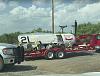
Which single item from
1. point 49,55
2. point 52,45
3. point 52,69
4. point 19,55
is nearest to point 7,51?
point 19,55

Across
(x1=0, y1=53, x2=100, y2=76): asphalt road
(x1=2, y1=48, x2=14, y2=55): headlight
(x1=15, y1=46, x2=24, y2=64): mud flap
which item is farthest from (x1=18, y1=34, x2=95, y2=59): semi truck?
(x1=2, y1=48, x2=14, y2=55): headlight

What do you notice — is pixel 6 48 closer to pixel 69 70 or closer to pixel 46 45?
pixel 69 70

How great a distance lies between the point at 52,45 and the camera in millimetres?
29859

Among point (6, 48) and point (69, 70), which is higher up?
point (6, 48)

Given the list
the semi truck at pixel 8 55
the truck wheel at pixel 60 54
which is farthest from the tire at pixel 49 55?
the semi truck at pixel 8 55

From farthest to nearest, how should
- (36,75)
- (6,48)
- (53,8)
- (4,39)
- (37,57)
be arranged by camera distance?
(4,39)
(53,8)
(37,57)
(6,48)
(36,75)

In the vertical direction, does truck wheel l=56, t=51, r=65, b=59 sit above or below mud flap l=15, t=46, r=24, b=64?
below

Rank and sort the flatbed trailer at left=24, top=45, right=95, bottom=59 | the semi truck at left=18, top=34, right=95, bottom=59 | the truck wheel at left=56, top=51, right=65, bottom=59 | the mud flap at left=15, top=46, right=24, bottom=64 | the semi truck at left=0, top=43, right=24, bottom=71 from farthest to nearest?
the truck wheel at left=56, top=51, right=65, bottom=59 < the semi truck at left=18, top=34, right=95, bottom=59 < the flatbed trailer at left=24, top=45, right=95, bottom=59 < the mud flap at left=15, top=46, right=24, bottom=64 < the semi truck at left=0, top=43, right=24, bottom=71

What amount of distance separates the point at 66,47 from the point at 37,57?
3287 millimetres

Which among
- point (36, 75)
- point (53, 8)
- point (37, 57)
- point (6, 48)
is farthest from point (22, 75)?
point (53, 8)

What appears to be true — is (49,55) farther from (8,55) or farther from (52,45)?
(8,55)

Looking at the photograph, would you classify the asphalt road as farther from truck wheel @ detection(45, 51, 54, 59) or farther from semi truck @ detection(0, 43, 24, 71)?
truck wheel @ detection(45, 51, 54, 59)

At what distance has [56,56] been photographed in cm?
2922

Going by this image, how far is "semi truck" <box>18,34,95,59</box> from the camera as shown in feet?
93.6
